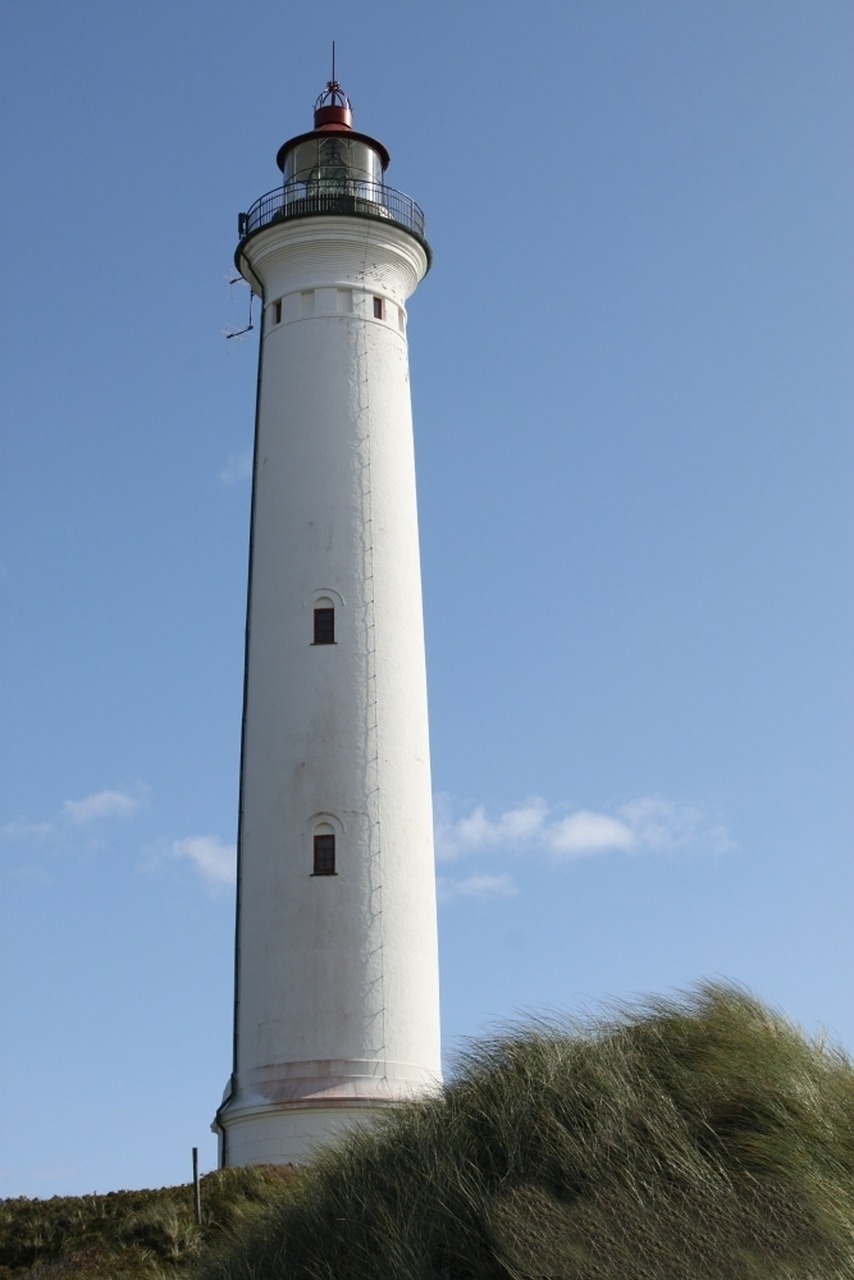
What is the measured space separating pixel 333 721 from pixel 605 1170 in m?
12.3

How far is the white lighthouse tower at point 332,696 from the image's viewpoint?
21.4 meters

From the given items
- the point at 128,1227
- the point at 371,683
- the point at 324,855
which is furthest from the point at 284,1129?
the point at 371,683

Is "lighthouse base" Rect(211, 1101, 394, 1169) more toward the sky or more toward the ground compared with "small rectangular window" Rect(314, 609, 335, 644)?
more toward the ground

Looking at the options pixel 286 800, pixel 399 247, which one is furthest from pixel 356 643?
pixel 399 247

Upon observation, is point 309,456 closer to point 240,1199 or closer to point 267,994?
point 267,994

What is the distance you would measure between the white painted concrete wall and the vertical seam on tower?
0.9 inches

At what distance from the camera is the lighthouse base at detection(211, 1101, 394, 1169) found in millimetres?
20516

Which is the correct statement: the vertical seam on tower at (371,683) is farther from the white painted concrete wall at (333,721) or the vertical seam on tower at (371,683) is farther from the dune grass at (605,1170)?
the dune grass at (605,1170)

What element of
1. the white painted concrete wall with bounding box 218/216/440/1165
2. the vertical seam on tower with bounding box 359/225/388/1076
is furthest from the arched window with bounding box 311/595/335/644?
the vertical seam on tower with bounding box 359/225/388/1076

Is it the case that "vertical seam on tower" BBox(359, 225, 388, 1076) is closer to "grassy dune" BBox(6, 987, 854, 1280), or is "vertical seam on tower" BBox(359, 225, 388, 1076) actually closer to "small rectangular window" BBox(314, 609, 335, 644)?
"small rectangular window" BBox(314, 609, 335, 644)

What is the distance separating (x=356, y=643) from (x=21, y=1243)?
962cm

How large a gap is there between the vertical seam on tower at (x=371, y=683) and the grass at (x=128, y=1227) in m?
4.14

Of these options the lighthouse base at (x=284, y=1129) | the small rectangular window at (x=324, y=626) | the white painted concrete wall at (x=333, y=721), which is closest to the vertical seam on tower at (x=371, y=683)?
the white painted concrete wall at (x=333, y=721)

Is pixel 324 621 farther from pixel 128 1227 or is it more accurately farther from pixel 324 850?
pixel 128 1227
